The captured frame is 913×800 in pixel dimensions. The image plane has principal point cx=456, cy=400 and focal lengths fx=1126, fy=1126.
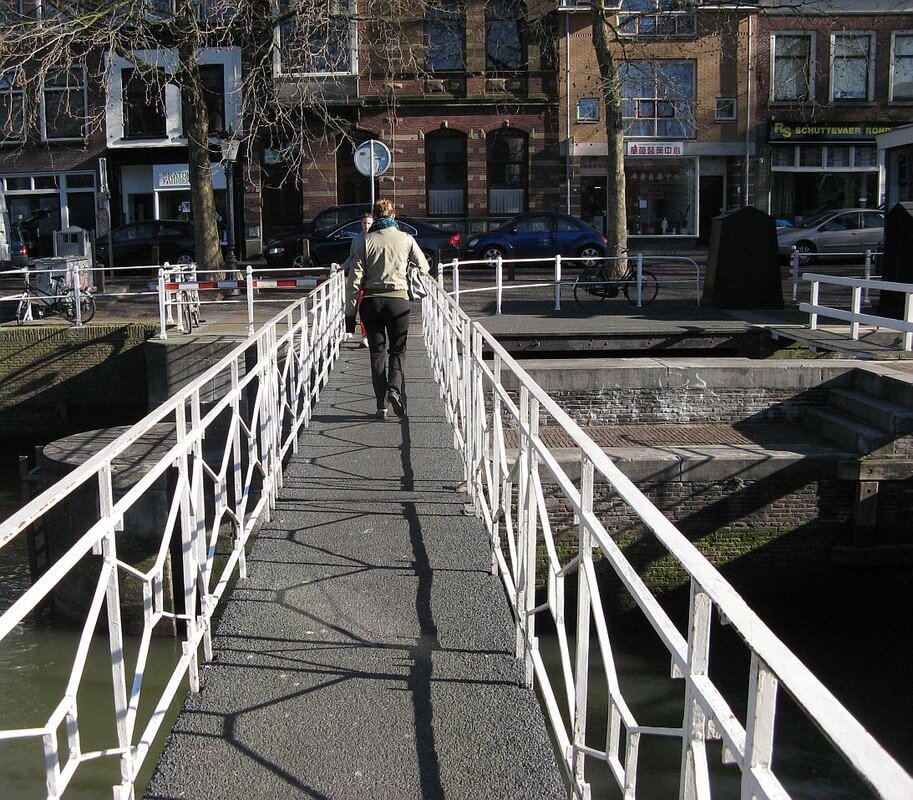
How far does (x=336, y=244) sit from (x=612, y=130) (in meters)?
7.19

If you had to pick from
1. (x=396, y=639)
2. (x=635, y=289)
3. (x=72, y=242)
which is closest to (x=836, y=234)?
(x=635, y=289)

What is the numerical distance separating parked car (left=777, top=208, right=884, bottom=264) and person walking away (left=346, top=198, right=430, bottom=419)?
2069cm

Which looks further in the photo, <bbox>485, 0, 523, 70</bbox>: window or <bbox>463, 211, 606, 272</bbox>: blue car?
<bbox>485, 0, 523, 70</bbox>: window

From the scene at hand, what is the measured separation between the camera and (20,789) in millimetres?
7383

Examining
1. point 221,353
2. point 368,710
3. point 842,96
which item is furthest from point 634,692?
point 842,96

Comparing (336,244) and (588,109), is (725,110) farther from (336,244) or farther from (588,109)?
(336,244)

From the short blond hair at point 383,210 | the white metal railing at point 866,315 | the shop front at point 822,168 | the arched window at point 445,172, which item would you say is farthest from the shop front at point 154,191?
the short blond hair at point 383,210

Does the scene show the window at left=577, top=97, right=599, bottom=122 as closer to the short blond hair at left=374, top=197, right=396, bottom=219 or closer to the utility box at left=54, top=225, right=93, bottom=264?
the utility box at left=54, top=225, right=93, bottom=264

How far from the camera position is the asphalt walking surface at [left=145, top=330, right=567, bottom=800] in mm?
3697

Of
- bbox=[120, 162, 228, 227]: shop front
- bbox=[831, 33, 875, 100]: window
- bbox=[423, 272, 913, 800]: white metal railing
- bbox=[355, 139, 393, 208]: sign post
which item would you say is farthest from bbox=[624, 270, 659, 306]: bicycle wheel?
bbox=[120, 162, 228, 227]: shop front

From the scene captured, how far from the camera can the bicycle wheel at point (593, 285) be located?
1948cm

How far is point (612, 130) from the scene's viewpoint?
24.1 meters

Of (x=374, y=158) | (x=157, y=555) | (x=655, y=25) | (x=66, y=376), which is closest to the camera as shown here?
A: (x=157, y=555)

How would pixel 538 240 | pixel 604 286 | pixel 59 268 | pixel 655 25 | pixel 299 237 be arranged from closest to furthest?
pixel 604 286 < pixel 59 268 < pixel 538 240 < pixel 299 237 < pixel 655 25
